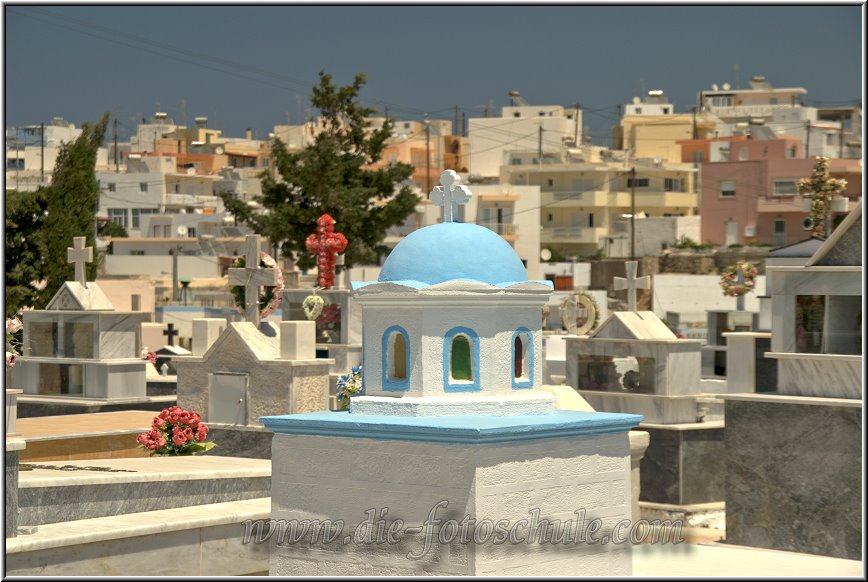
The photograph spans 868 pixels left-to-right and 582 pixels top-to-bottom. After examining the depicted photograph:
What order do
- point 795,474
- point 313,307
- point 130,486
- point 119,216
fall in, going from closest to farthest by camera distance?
point 130,486 → point 795,474 → point 313,307 → point 119,216

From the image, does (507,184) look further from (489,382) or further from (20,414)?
(489,382)

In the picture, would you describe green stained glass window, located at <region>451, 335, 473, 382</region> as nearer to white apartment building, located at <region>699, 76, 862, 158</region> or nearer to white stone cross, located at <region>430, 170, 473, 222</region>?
white stone cross, located at <region>430, 170, 473, 222</region>

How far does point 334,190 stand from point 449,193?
1120 inches

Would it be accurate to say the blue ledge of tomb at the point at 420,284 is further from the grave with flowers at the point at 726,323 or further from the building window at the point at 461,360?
the grave with flowers at the point at 726,323

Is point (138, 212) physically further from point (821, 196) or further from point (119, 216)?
point (821, 196)

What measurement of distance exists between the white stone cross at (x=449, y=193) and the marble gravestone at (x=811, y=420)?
21.2 feet

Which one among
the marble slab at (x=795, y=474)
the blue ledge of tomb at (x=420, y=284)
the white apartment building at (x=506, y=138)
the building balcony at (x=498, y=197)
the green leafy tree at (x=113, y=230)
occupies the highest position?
the white apartment building at (x=506, y=138)

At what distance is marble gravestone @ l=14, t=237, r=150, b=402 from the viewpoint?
2697 centimetres

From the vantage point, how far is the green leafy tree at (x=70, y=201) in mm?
40125

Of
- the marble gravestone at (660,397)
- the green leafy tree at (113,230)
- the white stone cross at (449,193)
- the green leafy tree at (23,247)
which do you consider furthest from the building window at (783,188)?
the white stone cross at (449,193)

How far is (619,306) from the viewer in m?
50.3

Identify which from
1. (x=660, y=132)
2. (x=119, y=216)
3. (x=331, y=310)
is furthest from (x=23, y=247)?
(x=660, y=132)

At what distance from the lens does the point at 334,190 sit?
140 ft

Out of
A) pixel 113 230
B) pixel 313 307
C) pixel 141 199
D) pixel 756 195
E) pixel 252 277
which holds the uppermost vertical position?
pixel 756 195
